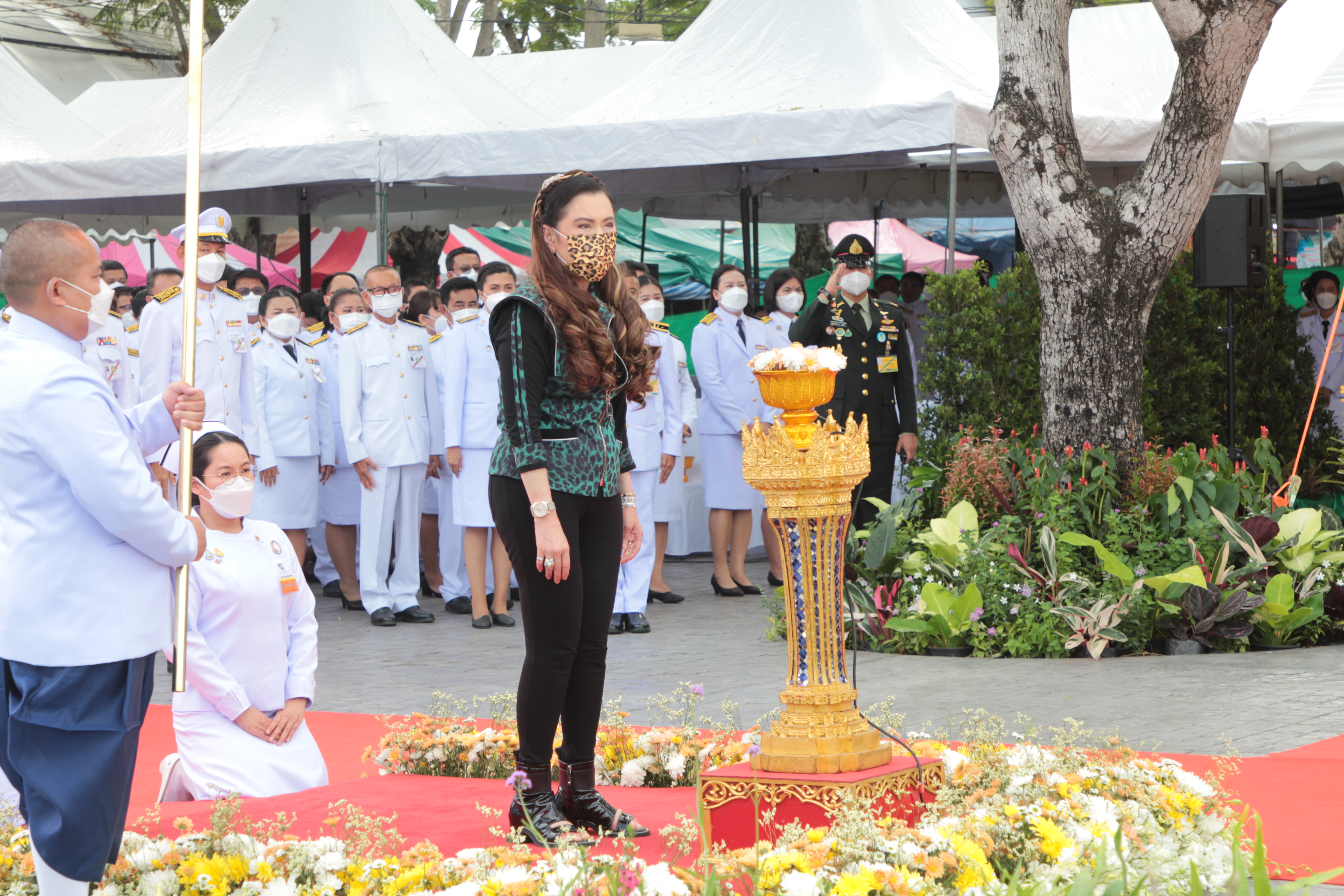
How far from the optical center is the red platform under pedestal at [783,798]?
384cm

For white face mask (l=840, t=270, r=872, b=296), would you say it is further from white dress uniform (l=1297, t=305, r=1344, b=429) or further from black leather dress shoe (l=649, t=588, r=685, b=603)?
white dress uniform (l=1297, t=305, r=1344, b=429)

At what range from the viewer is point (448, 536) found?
1001cm

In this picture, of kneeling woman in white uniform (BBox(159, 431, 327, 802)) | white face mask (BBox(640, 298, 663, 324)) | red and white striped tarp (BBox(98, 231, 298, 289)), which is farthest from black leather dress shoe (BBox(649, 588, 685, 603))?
red and white striped tarp (BBox(98, 231, 298, 289))

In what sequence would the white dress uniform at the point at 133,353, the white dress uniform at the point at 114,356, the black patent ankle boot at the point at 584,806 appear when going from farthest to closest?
the white dress uniform at the point at 114,356 < the white dress uniform at the point at 133,353 < the black patent ankle boot at the point at 584,806

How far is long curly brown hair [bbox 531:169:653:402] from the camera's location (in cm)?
397

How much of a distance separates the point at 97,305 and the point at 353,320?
6.27 metres

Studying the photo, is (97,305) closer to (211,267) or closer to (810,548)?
(810,548)

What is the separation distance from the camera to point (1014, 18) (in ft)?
28.1

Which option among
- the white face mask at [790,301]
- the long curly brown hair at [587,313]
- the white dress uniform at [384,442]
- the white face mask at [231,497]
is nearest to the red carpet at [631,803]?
the white face mask at [231,497]

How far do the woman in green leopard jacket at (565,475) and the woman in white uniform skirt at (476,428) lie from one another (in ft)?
16.4

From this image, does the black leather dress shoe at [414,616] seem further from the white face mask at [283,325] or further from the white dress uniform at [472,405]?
the white face mask at [283,325]

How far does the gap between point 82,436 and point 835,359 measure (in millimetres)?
1864

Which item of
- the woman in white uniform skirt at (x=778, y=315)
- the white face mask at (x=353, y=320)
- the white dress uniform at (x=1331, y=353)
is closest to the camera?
the white face mask at (x=353, y=320)

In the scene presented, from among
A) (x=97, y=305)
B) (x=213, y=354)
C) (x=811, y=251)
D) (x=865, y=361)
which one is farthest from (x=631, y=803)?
(x=811, y=251)
